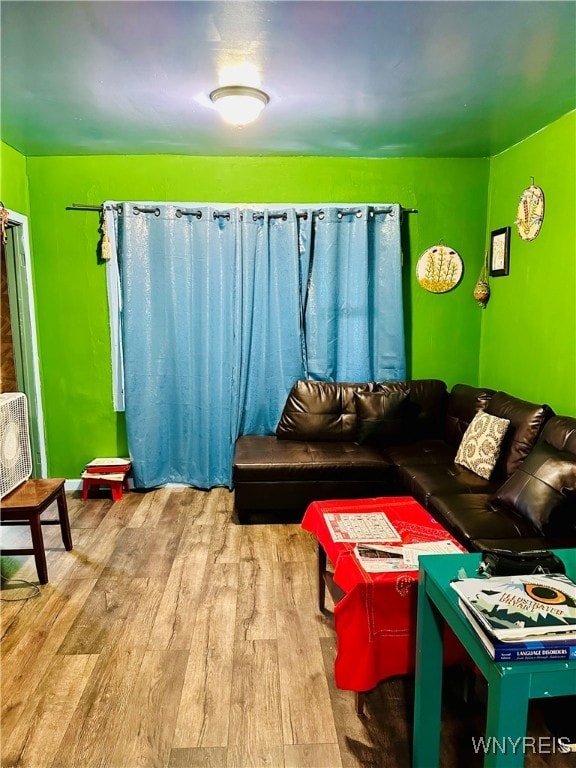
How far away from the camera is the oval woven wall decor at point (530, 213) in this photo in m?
3.40

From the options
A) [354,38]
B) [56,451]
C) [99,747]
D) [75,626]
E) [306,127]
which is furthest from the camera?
[56,451]

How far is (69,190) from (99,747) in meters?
3.55

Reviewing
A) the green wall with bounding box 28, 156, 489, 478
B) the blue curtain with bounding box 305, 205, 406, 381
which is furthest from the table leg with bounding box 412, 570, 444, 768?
the green wall with bounding box 28, 156, 489, 478

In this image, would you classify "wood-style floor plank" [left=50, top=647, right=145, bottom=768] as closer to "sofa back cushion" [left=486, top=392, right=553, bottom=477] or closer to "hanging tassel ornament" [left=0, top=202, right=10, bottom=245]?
"sofa back cushion" [left=486, top=392, right=553, bottom=477]

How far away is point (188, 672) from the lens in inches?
85.4

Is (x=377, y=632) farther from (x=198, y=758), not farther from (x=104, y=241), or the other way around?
(x=104, y=241)

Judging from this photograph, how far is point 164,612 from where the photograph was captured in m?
2.58

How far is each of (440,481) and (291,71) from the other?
2.23 meters

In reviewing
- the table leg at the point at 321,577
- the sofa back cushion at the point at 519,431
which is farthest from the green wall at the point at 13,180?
the sofa back cushion at the point at 519,431

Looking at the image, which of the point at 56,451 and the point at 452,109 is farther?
the point at 56,451

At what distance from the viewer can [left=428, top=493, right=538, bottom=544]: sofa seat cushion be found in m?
2.43

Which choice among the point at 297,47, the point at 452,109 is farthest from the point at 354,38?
the point at 452,109

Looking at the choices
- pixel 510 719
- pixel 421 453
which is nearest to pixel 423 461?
pixel 421 453

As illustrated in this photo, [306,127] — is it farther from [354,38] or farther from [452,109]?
[354,38]
